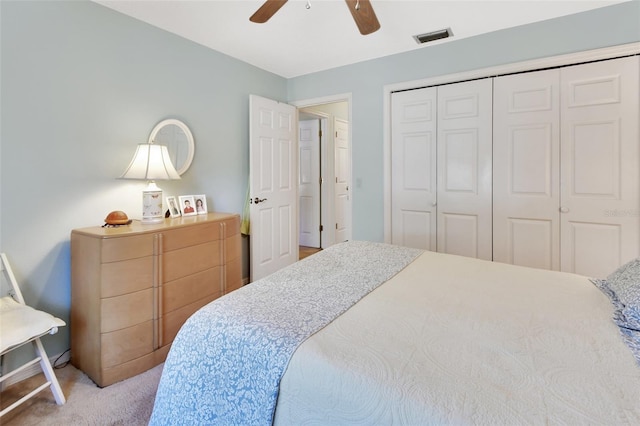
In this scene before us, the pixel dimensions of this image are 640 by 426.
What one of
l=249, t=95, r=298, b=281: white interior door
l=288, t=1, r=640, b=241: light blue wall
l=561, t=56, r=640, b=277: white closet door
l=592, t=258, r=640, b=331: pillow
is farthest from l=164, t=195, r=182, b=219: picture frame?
l=561, t=56, r=640, b=277: white closet door

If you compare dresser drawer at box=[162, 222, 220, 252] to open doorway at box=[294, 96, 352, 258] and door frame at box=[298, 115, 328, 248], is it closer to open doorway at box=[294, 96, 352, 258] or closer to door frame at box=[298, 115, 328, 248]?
open doorway at box=[294, 96, 352, 258]

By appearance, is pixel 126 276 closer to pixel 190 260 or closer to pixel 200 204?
pixel 190 260

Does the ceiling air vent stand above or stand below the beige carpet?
above

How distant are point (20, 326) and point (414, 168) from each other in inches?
121

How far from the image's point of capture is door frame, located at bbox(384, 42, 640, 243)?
2383 millimetres

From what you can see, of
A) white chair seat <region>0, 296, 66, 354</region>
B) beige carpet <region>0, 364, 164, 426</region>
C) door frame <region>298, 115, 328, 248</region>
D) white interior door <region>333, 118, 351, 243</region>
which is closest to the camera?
white chair seat <region>0, 296, 66, 354</region>

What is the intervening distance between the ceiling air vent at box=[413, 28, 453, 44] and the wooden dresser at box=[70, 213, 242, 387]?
7.91 feet

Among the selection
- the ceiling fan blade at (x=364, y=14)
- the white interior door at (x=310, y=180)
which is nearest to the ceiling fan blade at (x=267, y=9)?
the ceiling fan blade at (x=364, y=14)

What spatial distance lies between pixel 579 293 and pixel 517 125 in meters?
1.82

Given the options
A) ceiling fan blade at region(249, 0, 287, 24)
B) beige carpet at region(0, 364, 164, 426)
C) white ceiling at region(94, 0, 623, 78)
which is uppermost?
white ceiling at region(94, 0, 623, 78)

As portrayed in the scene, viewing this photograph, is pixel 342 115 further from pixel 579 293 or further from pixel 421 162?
pixel 579 293

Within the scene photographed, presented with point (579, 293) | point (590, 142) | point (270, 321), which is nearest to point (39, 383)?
point (270, 321)

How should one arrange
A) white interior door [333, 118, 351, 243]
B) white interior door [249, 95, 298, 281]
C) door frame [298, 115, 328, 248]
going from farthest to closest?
white interior door [333, 118, 351, 243] → door frame [298, 115, 328, 248] → white interior door [249, 95, 298, 281]

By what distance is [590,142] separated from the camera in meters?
2.48
